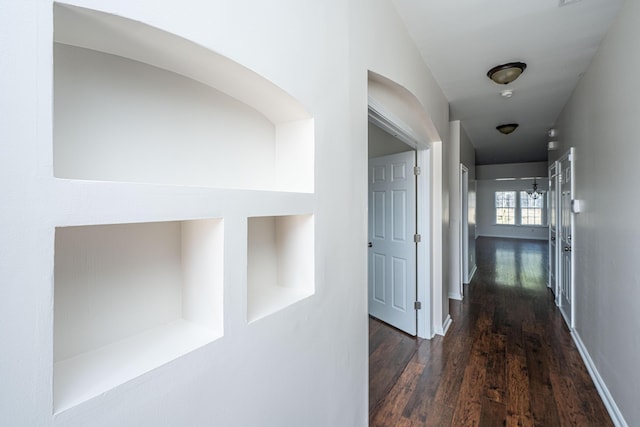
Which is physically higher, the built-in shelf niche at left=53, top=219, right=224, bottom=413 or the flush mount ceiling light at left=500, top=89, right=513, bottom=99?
the flush mount ceiling light at left=500, top=89, right=513, bottom=99

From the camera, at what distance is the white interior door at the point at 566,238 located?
3.58 m

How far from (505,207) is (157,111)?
12881 mm

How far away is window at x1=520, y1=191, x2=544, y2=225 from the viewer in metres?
11.0

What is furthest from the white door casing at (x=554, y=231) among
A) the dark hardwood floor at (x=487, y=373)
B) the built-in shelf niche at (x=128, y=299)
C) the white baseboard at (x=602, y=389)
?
the built-in shelf niche at (x=128, y=299)

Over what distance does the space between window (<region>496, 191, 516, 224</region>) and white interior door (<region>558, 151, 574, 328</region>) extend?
798 cm

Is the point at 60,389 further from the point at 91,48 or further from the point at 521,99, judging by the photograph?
the point at 521,99

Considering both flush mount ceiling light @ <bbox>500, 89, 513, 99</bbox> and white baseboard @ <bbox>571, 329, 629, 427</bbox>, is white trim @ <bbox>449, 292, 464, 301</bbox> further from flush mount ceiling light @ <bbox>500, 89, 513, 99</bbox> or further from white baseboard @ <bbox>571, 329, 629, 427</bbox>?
flush mount ceiling light @ <bbox>500, 89, 513, 99</bbox>

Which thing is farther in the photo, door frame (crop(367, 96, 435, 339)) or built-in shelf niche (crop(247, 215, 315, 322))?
door frame (crop(367, 96, 435, 339))

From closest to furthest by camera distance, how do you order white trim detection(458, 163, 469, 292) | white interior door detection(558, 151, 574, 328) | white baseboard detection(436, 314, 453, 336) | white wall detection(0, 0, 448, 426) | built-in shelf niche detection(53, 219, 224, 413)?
white wall detection(0, 0, 448, 426) → built-in shelf niche detection(53, 219, 224, 413) → white baseboard detection(436, 314, 453, 336) → white interior door detection(558, 151, 574, 328) → white trim detection(458, 163, 469, 292)

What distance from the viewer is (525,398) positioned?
7.43 ft

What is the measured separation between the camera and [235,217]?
933 mm

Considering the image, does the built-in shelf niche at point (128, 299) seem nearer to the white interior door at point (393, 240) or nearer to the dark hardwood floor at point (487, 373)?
the dark hardwood floor at point (487, 373)

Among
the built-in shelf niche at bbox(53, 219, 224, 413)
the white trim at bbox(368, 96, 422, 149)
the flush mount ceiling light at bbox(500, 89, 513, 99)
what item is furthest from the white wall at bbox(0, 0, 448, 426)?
the flush mount ceiling light at bbox(500, 89, 513, 99)

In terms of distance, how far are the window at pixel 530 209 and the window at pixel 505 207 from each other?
0.24 meters
